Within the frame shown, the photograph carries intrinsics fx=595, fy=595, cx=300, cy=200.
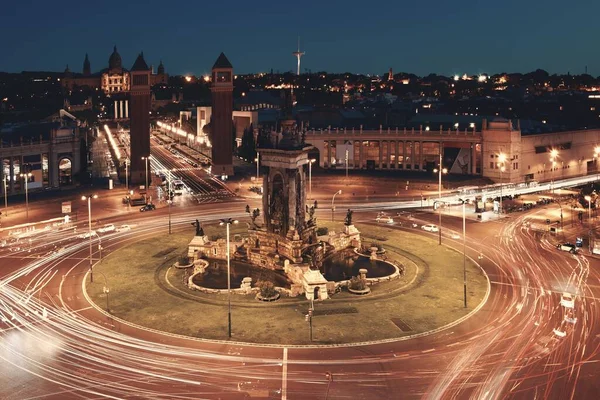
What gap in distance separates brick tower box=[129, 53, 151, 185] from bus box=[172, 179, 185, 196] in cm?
693

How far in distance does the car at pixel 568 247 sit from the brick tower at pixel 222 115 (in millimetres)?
81599

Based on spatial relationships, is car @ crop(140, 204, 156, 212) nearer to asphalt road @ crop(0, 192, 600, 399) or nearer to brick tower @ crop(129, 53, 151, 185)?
brick tower @ crop(129, 53, 151, 185)

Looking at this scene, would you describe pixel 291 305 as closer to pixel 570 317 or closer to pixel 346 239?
pixel 346 239

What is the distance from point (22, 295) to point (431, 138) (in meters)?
104

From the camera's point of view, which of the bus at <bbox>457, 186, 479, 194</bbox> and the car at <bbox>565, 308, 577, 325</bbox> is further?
the bus at <bbox>457, 186, 479, 194</bbox>

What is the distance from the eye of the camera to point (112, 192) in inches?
4486

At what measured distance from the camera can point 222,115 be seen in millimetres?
134625

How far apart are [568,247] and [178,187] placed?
244 feet

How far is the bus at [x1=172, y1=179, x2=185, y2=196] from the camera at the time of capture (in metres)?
114

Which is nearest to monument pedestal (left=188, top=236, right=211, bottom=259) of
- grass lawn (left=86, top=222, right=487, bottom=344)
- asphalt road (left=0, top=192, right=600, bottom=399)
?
grass lawn (left=86, top=222, right=487, bottom=344)

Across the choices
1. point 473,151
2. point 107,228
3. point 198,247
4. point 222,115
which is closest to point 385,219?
point 198,247

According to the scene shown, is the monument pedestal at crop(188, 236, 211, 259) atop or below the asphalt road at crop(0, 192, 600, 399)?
atop

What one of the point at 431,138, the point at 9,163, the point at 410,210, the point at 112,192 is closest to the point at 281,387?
the point at 410,210

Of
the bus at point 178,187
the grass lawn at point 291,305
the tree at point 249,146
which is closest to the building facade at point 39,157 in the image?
the bus at point 178,187
